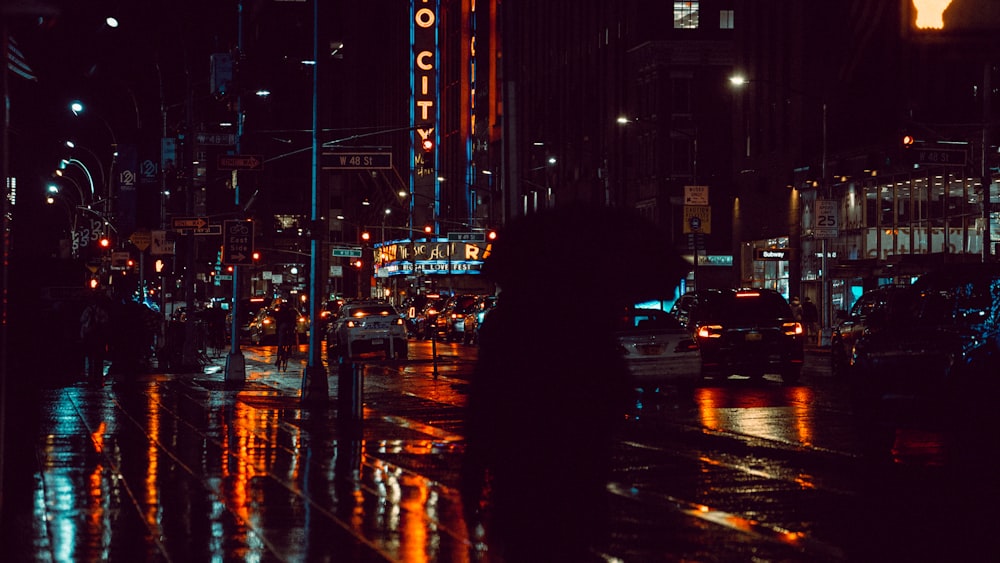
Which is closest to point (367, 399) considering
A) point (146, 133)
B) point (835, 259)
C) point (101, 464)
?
point (101, 464)

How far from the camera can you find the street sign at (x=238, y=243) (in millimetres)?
26609

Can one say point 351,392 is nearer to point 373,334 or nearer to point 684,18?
point 373,334

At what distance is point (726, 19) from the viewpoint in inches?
2977

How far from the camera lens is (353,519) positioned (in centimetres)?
1070

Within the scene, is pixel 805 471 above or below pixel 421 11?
below

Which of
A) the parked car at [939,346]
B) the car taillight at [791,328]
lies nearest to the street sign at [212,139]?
the car taillight at [791,328]

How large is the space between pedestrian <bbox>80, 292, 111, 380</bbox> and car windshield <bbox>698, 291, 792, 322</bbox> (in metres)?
12.8

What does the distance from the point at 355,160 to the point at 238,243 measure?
456 cm

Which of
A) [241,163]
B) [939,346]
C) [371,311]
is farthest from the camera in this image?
[371,311]

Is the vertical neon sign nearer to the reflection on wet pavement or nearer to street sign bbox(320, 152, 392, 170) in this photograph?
street sign bbox(320, 152, 392, 170)

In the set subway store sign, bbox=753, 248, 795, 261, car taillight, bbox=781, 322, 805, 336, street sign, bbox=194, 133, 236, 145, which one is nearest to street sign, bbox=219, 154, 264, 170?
street sign, bbox=194, 133, 236, 145

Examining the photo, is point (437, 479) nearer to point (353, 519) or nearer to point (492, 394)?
point (353, 519)

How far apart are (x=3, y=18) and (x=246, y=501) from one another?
21.9ft

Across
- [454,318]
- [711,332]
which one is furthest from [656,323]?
[454,318]
